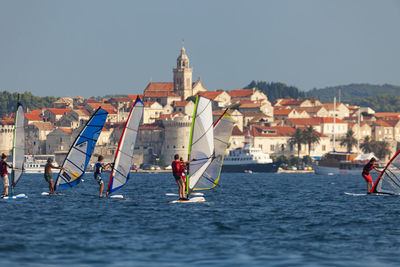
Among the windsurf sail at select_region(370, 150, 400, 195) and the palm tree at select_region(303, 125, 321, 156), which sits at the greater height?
the palm tree at select_region(303, 125, 321, 156)

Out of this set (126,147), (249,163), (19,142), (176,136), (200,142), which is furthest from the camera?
(176,136)

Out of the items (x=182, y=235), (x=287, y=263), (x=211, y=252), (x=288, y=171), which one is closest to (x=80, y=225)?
(x=182, y=235)

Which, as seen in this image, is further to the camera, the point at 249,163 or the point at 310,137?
the point at 310,137

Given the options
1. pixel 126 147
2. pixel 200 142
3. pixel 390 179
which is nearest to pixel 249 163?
pixel 390 179

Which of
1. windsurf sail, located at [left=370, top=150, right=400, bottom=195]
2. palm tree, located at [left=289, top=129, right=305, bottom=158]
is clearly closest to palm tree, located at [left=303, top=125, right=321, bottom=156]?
palm tree, located at [left=289, top=129, right=305, bottom=158]

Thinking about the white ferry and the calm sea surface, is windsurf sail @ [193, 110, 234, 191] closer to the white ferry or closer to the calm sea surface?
the calm sea surface

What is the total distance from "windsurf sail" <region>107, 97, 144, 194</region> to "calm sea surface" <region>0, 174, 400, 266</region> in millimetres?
1140

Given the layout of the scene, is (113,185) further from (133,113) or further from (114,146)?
(114,146)

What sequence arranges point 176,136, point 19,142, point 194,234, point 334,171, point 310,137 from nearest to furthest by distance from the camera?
point 194,234
point 19,142
point 334,171
point 176,136
point 310,137

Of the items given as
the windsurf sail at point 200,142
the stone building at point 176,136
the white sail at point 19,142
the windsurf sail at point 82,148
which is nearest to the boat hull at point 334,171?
the stone building at point 176,136

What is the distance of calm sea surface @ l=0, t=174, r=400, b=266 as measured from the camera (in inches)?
904

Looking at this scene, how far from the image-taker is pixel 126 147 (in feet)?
126

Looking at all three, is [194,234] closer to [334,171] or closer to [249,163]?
[334,171]

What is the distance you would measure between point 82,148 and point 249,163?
124965mm
